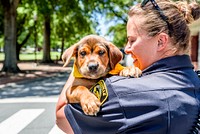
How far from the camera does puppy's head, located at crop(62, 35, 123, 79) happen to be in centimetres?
298

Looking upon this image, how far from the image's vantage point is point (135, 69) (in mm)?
2287

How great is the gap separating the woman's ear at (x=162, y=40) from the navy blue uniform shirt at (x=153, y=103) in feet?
0.23

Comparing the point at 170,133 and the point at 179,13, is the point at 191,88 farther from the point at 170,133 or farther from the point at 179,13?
the point at 179,13

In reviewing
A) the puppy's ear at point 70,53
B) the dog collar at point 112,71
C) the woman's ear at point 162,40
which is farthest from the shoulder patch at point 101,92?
the puppy's ear at point 70,53

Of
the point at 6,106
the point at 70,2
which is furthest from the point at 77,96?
the point at 70,2

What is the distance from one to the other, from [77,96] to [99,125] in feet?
1.26

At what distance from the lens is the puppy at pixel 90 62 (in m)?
2.54

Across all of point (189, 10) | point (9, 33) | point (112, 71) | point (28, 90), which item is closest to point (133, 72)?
point (189, 10)

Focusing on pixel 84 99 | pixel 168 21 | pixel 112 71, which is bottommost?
pixel 84 99

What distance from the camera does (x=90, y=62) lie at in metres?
3.08

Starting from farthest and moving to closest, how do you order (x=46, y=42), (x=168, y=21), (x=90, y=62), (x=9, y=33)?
(x=46, y=42) < (x=9, y=33) < (x=90, y=62) < (x=168, y=21)

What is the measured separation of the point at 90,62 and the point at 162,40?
109 cm

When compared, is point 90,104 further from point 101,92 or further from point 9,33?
point 9,33

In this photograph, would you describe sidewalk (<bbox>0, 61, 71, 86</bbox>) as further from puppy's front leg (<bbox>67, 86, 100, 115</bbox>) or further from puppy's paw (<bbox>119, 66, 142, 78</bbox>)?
puppy's paw (<bbox>119, 66, 142, 78</bbox>)
